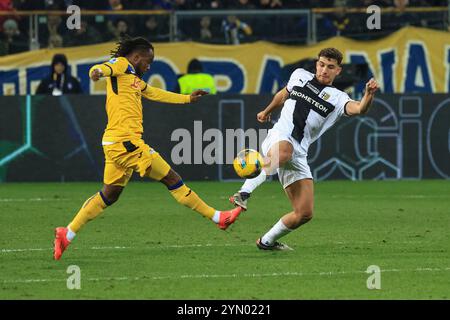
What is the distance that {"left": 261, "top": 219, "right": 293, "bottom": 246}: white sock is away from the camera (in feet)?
39.8

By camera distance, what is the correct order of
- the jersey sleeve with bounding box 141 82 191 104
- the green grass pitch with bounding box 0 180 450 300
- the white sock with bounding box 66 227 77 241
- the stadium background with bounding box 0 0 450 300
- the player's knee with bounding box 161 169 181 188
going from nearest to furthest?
the green grass pitch with bounding box 0 180 450 300
the white sock with bounding box 66 227 77 241
the player's knee with bounding box 161 169 181 188
the jersey sleeve with bounding box 141 82 191 104
the stadium background with bounding box 0 0 450 300

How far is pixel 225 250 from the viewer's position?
12531 mm

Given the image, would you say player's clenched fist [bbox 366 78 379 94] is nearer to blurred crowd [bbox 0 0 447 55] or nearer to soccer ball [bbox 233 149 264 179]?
soccer ball [bbox 233 149 264 179]

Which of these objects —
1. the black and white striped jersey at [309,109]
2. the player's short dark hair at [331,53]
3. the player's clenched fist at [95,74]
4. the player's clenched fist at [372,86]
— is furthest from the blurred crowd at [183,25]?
the player's clenched fist at [372,86]

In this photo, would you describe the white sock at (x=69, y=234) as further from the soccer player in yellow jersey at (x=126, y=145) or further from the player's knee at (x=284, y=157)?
the player's knee at (x=284, y=157)

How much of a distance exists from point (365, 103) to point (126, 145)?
7.91ft

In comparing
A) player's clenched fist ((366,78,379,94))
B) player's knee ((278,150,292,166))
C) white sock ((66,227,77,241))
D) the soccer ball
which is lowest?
white sock ((66,227,77,241))

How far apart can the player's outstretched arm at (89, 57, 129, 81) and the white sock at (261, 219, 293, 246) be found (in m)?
2.16

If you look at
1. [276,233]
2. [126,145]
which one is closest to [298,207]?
[276,233]

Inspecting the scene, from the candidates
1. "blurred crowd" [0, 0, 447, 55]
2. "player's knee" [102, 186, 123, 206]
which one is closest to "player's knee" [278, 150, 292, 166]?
"player's knee" [102, 186, 123, 206]

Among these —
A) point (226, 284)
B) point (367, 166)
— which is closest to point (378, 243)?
point (226, 284)

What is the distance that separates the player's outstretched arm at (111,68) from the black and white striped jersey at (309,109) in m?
1.66

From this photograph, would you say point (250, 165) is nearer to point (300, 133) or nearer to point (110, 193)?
point (300, 133)

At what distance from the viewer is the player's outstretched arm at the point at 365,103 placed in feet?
36.5
